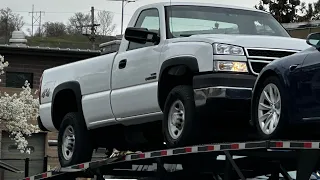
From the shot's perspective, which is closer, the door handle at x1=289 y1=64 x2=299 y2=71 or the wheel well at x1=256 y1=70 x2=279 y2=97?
the door handle at x1=289 y1=64 x2=299 y2=71

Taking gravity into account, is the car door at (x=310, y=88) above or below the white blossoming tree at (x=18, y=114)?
above

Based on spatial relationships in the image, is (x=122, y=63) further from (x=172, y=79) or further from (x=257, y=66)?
(x=257, y=66)

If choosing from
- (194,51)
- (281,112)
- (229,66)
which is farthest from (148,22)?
(281,112)

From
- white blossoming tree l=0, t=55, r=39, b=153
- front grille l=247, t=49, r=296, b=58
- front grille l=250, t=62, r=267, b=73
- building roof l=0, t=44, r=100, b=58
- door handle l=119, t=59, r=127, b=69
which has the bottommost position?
white blossoming tree l=0, t=55, r=39, b=153

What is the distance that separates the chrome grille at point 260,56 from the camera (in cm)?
772

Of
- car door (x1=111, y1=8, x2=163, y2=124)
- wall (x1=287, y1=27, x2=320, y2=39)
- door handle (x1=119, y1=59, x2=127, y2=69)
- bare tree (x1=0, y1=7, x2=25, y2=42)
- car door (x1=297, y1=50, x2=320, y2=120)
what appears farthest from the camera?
bare tree (x1=0, y1=7, x2=25, y2=42)

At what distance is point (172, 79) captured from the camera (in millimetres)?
8367

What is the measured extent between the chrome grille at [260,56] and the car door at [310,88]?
0.98 metres

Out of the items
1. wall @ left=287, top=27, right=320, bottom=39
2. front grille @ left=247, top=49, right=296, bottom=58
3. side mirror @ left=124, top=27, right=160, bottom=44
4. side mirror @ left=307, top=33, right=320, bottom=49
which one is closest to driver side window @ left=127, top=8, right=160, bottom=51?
side mirror @ left=124, top=27, right=160, bottom=44

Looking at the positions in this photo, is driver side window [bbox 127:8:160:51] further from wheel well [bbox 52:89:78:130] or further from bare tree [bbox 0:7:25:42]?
bare tree [bbox 0:7:25:42]

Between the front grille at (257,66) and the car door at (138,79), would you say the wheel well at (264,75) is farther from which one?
the car door at (138,79)

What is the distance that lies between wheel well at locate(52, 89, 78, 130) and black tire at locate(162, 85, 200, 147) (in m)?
2.95

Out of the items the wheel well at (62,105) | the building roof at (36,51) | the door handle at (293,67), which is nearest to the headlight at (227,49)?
the door handle at (293,67)

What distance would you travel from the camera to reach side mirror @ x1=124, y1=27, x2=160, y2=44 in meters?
8.62
